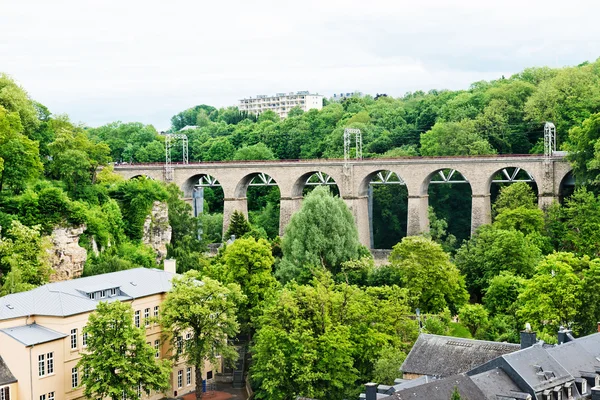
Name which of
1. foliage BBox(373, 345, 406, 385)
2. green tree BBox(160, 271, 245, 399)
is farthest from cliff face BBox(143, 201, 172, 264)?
foliage BBox(373, 345, 406, 385)

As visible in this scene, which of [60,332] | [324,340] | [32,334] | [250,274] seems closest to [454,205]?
[250,274]

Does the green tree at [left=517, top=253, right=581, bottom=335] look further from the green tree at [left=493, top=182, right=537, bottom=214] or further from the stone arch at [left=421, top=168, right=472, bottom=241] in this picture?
the stone arch at [left=421, top=168, right=472, bottom=241]

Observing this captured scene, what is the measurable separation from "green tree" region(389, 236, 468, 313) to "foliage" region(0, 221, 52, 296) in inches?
1020

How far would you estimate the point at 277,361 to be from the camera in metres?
56.7

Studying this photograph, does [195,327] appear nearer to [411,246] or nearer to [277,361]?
[277,361]

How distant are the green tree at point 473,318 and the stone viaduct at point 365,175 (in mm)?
27353

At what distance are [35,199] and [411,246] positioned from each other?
28839 mm

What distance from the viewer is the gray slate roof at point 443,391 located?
138ft

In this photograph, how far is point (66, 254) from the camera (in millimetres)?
76688

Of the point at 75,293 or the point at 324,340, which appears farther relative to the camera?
the point at 75,293

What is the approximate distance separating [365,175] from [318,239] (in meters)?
25.7

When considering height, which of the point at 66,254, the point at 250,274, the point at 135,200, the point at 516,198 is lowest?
the point at 250,274

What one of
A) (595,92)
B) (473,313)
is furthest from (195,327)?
(595,92)

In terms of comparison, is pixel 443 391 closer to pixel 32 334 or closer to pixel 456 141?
pixel 32 334
